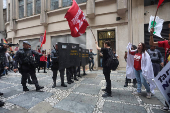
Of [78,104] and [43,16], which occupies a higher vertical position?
[43,16]

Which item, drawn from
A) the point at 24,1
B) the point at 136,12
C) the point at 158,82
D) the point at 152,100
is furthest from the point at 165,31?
the point at 24,1

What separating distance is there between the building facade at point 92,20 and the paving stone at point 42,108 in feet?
19.5

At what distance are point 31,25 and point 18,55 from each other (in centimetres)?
1231

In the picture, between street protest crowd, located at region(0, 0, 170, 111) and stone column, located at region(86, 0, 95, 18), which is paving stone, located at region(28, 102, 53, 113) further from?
stone column, located at region(86, 0, 95, 18)

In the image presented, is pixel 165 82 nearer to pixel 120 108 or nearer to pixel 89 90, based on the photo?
pixel 120 108

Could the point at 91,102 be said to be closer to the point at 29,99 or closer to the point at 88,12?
the point at 29,99

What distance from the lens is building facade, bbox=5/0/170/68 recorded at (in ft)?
30.6

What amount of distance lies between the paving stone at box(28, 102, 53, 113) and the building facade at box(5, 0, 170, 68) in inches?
234

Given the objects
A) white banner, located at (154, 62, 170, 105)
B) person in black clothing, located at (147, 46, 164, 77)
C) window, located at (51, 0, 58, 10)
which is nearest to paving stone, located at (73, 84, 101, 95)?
white banner, located at (154, 62, 170, 105)

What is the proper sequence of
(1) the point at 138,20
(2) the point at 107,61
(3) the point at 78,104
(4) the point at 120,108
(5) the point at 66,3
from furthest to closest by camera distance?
(5) the point at 66,3 < (1) the point at 138,20 < (2) the point at 107,61 < (3) the point at 78,104 < (4) the point at 120,108

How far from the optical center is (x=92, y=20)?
35.8 ft

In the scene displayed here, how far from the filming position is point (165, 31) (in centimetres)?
880

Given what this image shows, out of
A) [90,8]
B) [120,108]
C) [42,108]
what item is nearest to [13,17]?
[90,8]

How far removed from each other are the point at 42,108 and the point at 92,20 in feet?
33.0
